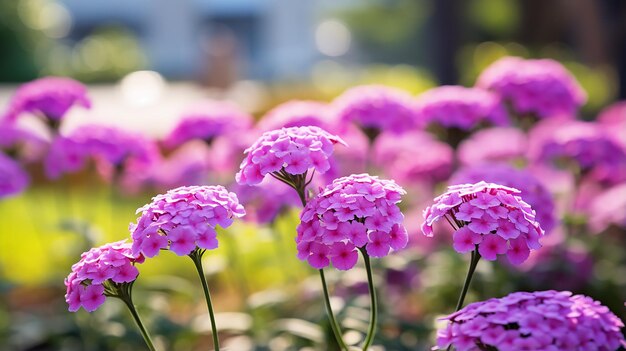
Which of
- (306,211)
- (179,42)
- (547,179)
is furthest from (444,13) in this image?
(179,42)

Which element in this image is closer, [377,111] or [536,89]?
[377,111]

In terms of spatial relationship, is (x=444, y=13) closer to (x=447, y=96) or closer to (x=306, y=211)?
(x=447, y=96)

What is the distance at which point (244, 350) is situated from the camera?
10.7 ft

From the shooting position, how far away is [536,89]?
11.9 ft

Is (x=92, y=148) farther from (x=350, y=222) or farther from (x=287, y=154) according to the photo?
(x=350, y=222)

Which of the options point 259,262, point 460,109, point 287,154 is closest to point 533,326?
point 287,154

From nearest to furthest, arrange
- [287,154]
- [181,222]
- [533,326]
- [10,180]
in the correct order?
[533,326], [181,222], [287,154], [10,180]

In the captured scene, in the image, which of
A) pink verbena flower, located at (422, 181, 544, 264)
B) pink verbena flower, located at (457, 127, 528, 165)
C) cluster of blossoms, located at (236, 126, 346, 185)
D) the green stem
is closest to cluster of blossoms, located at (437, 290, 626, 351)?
pink verbena flower, located at (422, 181, 544, 264)

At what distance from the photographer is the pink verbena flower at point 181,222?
1896 mm

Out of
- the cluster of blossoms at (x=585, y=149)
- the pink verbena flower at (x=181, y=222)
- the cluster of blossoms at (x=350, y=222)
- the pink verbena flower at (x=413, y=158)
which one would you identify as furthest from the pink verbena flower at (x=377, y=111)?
the pink verbena flower at (x=181, y=222)

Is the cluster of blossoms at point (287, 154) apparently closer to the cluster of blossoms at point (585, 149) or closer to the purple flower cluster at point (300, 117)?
the purple flower cluster at point (300, 117)

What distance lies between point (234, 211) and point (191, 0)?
1617 inches

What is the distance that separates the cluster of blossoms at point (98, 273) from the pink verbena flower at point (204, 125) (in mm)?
1598

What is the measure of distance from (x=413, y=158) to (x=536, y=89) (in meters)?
0.73
